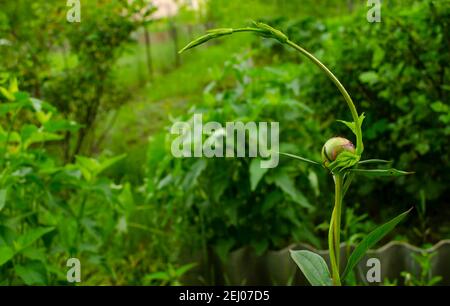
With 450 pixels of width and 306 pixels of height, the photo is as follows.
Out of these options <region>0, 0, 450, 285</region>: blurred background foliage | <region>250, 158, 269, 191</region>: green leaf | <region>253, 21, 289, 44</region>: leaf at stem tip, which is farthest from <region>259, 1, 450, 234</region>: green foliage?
<region>253, 21, 289, 44</region>: leaf at stem tip

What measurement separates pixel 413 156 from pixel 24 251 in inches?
64.0

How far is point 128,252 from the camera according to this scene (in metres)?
2.72

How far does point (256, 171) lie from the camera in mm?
1979

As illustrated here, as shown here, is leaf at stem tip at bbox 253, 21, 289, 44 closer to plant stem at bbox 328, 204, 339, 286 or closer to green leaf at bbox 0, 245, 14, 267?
plant stem at bbox 328, 204, 339, 286

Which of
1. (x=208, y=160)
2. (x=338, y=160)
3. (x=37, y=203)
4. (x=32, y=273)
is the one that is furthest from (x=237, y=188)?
(x=338, y=160)

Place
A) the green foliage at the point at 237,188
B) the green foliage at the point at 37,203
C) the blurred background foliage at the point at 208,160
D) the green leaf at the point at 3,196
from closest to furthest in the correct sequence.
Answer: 1. the green leaf at the point at 3,196
2. the green foliage at the point at 37,203
3. the blurred background foliage at the point at 208,160
4. the green foliage at the point at 237,188

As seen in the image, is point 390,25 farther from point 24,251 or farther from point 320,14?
point 320,14

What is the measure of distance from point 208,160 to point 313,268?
5.05ft

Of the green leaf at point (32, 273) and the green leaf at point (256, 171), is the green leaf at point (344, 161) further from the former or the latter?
the green leaf at point (256, 171)

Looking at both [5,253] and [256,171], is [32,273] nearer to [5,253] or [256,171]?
[5,253]

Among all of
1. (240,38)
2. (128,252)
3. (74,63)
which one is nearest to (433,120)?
(128,252)

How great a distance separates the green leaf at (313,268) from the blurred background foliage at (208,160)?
3.29 ft

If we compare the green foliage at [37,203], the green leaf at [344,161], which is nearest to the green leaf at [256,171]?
the green foliage at [37,203]

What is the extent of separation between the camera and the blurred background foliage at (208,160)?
5.82 ft
